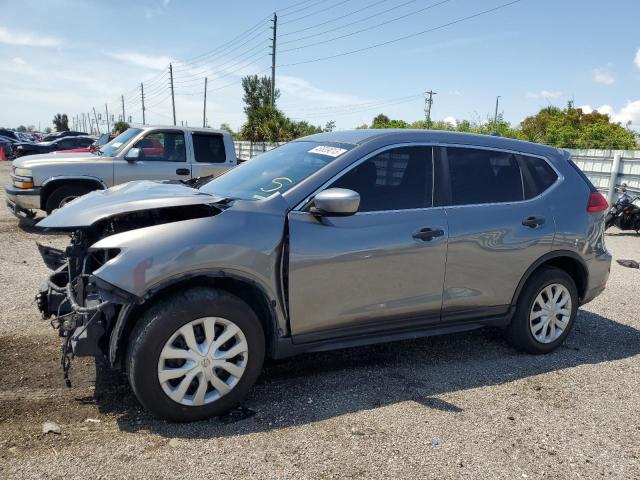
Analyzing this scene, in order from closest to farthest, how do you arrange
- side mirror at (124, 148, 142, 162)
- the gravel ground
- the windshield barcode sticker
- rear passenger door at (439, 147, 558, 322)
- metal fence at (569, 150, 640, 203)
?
the gravel ground → the windshield barcode sticker → rear passenger door at (439, 147, 558, 322) → side mirror at (124, 148, 142, 162) → metal fence at (569, 150, 640, 203)

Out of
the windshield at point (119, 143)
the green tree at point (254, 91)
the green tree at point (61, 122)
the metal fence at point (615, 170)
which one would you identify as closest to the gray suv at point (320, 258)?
the windshield at point (119, 143)

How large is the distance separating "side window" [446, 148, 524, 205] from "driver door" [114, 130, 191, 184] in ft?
20.8

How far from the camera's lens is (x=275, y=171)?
3.91 m

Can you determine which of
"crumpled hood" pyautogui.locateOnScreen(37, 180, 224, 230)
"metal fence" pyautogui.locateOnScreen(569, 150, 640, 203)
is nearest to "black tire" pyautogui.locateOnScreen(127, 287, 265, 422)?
"crumpled hood" pyautogui.locateOnScreen(37, 180, 224, 230)

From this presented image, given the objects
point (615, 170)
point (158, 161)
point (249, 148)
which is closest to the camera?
point (158, 161)

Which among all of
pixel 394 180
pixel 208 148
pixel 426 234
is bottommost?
pixel 426 234

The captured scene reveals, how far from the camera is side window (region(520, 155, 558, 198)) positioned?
14.3ft

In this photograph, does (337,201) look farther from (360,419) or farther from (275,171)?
(360,419)

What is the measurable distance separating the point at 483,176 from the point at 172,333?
2.65m

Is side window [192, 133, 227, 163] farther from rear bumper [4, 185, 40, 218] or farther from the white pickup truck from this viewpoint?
rear bumper [4, 185, 40, 218]

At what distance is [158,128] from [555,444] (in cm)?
828

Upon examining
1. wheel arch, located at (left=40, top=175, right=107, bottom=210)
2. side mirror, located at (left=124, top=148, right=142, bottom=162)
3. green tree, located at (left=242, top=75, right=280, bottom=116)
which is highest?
green tree, located at (left=242, top=75, right=280, bottom=116)

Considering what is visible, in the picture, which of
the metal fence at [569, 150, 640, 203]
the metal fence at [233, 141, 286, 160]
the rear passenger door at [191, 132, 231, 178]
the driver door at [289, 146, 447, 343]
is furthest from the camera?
the metal fence at [233, 141, 286, 160]

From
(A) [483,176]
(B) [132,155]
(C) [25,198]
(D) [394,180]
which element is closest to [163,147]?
(B) [132,155]
